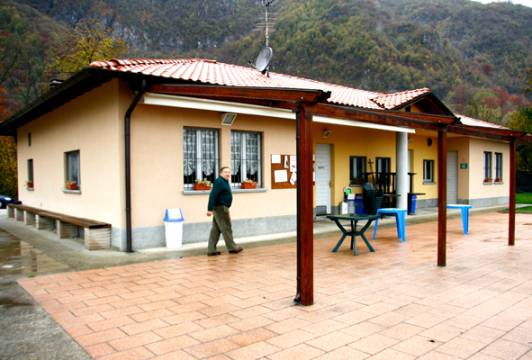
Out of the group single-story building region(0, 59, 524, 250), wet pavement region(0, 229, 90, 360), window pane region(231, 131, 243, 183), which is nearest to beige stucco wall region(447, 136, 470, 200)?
single-story building region(0, 59, 524, 250)

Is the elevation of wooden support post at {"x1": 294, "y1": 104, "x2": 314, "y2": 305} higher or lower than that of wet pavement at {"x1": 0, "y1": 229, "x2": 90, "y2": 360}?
higher

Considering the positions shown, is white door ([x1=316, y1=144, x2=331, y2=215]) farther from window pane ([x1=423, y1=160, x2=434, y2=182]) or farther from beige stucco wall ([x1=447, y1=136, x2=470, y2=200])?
beige stucco wall ([x1=447, y1=136, x2=470, y2=200])

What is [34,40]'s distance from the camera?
3966 centimetres

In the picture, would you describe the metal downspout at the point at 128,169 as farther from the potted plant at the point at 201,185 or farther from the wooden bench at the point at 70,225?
the potted plant at the point at 201,185

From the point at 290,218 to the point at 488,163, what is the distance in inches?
500

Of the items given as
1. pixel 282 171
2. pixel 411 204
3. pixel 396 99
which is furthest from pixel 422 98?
pixel 282 171

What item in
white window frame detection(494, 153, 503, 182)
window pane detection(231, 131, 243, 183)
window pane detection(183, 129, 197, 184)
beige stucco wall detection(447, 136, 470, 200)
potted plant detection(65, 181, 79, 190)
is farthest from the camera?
white window frame detection(494, 153, 503, 182)

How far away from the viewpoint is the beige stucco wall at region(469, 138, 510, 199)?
1797 centimetres

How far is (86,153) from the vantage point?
372 inches

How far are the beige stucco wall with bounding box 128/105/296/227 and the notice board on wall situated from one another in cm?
76

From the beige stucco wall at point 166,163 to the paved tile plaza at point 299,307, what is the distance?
59.0 inches

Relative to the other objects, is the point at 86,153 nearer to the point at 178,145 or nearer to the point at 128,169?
the point at 128,169

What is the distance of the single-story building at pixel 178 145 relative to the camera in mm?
7734

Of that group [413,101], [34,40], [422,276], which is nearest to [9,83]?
[34,40]
